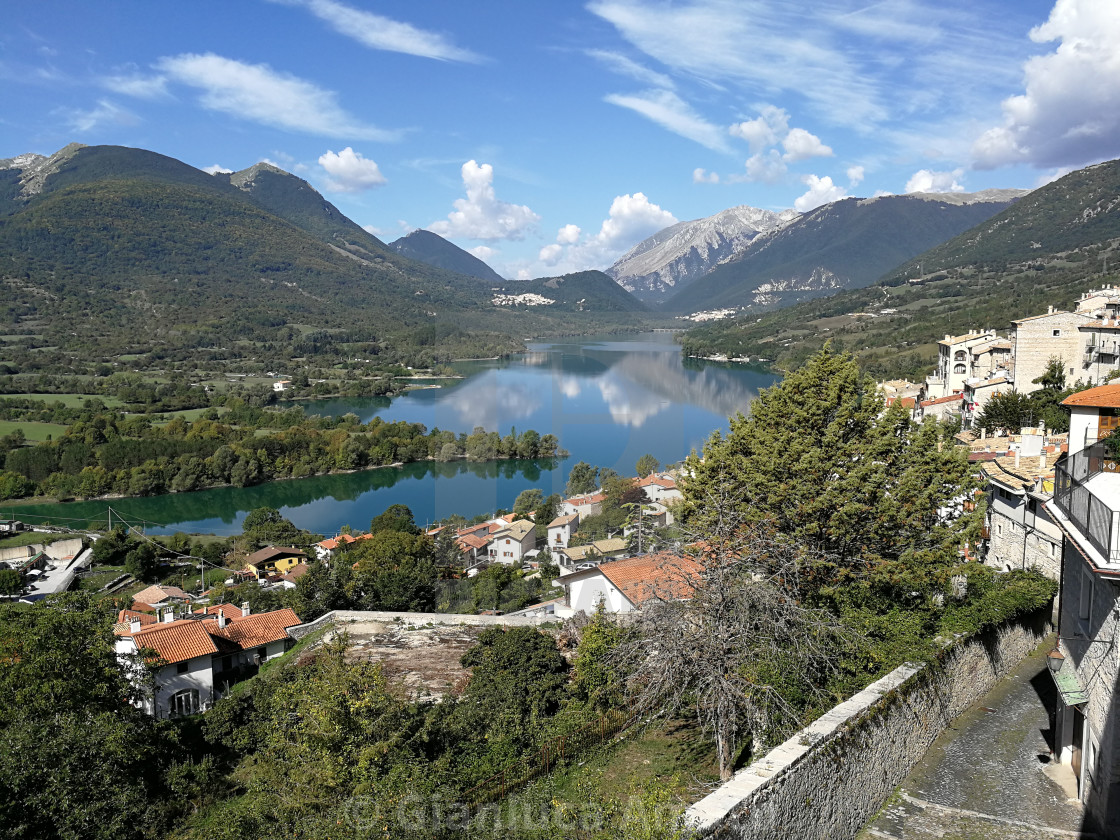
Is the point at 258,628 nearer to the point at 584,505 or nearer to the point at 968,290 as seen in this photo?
the point at 584,505

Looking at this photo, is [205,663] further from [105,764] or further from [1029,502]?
[1029,502]

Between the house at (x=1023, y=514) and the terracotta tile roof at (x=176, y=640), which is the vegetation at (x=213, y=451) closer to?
the terracotta tile roof at (x=176, y=640)

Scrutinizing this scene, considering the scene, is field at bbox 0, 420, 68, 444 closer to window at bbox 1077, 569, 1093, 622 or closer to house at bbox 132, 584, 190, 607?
house at bbox 132, 584, 190, 607

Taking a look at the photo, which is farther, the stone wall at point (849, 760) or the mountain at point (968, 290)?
the mountain at point (968, 290)

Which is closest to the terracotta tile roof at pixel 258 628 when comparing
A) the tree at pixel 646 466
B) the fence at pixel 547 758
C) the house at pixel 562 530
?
the fence at pixel 547 758

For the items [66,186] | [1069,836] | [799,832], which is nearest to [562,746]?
[799,832]

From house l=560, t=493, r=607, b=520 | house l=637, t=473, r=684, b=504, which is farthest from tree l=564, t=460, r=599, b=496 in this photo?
house l=637, t=473, r=684, b=504
